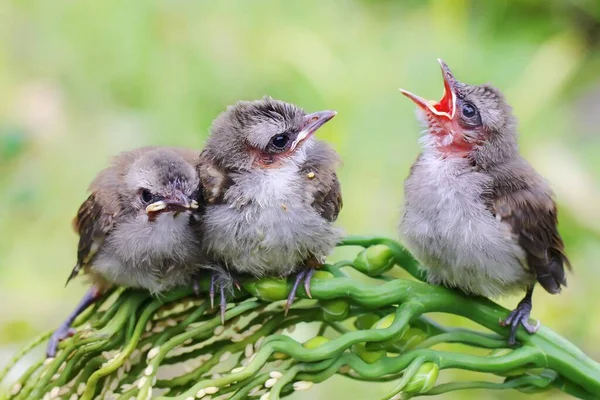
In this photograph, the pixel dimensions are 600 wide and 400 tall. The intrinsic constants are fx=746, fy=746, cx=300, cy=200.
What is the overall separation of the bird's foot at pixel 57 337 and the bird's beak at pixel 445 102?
1.07 metres

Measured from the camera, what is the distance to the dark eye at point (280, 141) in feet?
6.45

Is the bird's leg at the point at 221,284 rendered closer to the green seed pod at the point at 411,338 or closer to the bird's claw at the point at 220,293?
the bird's claw at the point at 220,293

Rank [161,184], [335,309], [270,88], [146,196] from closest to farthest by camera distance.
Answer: [335,309]
[161,184]
[146,196]
[270,88]

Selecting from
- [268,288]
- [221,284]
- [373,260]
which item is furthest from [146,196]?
[373,260]

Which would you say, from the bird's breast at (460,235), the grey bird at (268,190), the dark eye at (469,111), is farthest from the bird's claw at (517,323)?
the dark eye at (469,111)

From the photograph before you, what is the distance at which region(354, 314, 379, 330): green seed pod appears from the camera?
→ 173cm

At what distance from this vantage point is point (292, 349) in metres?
1.45

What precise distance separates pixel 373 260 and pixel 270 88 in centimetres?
281

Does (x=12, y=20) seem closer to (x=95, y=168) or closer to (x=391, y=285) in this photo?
(x=95, y=168)

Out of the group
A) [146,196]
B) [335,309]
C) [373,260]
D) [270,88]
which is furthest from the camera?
[270,88]

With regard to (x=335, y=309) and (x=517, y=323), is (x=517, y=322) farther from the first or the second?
(x=335, y=309)

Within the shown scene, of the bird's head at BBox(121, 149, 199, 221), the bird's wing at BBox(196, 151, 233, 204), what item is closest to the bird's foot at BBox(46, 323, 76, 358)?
the bird's head at BBox(121, 149, 199, 221)

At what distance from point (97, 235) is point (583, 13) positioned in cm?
385

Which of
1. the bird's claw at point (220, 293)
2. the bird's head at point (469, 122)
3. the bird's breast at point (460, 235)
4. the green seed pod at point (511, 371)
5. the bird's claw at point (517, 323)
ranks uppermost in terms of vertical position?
the bird's head at point (469, 122)
